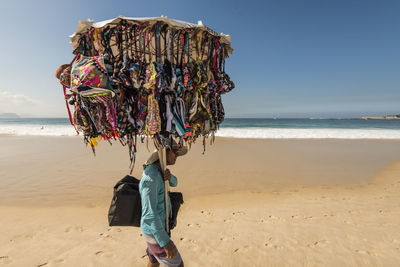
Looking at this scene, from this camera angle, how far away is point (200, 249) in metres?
3.52

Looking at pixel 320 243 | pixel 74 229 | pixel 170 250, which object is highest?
pixel 170 250

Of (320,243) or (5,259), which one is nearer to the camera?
(5,259)

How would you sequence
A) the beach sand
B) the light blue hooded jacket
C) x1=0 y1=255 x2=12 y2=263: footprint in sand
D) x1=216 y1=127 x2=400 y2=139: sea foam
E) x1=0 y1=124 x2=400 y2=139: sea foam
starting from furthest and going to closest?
x1=0 y1=124 x2=400 y2=139: sea foam → x1=216 y1=127 x2=400 y2=139: sea foam → the beach sand → x1=0 y1=255 x2=12 y2=263: footprint in sand → the light blue hooded jacket

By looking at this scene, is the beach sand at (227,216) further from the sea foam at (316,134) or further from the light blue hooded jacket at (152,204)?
the sea foam at (316,134)

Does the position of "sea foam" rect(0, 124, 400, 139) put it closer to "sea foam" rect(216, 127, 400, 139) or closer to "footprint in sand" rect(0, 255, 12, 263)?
"sea foam" rect(216, 127, 400, 139)

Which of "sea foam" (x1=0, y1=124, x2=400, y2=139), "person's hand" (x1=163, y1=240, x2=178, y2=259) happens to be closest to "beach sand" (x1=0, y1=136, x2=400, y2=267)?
"person's hand" (x1=163, y1=240, x2=178, y2=259)

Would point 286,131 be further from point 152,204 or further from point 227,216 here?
point 152,204

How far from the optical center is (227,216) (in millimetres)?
4664

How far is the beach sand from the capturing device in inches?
132

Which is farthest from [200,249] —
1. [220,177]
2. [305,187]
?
[305,187]

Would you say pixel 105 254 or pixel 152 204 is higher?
pixel 152 204

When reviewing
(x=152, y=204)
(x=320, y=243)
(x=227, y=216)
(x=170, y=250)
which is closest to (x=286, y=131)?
(x=227, y=216)

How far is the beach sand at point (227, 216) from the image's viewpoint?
3352 mm

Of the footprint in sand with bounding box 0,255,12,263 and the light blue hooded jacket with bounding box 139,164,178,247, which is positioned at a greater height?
the light blue hooded jacket with bounding box 139,164,178,247
